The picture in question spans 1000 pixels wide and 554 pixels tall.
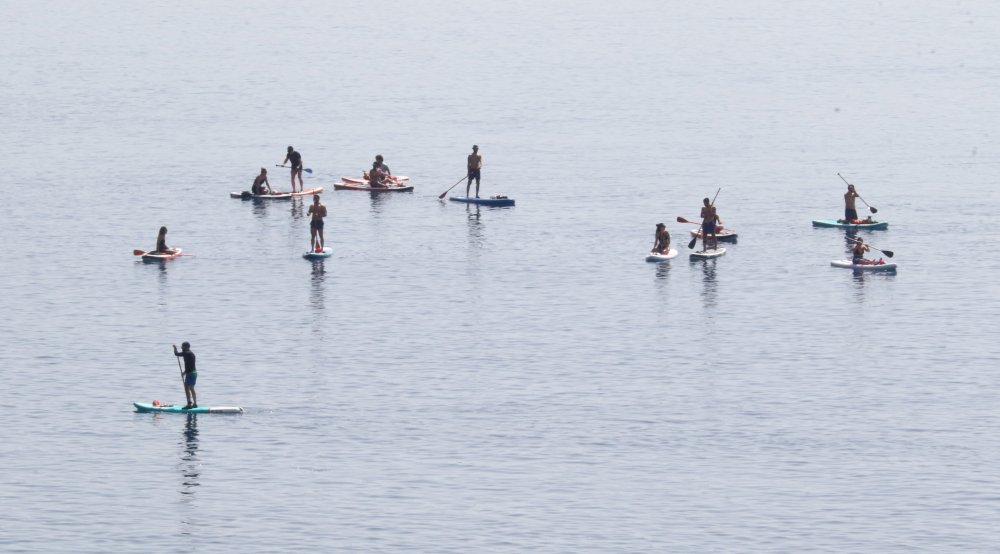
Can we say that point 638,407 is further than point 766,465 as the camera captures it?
Yes

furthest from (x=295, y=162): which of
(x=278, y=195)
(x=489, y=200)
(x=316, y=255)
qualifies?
(x=316, y=255)

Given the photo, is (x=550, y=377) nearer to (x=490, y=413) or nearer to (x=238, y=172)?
(x=490, y=413)

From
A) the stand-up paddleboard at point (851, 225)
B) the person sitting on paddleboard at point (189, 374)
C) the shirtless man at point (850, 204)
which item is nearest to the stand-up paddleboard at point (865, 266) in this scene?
the shirtless man at point (850, 204)

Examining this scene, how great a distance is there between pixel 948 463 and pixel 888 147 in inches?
3106

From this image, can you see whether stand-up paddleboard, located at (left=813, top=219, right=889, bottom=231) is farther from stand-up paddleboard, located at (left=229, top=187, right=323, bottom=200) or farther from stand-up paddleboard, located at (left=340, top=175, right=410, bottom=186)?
stand-up paddleboard, located at (left=229, top=187, right=323, bottom=200)

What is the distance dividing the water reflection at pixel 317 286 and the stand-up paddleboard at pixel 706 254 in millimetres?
15329

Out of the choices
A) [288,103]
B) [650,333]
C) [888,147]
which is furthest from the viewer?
[288,103]

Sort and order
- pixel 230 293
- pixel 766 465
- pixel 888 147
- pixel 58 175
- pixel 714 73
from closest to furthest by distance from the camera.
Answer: pixel 766 465
pixel 230 293
pixel 58 175
pixel 888 147
pixel 714 73

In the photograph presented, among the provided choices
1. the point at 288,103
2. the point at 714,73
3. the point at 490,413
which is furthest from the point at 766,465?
the point at 714,73

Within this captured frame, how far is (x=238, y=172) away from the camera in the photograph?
116 metres

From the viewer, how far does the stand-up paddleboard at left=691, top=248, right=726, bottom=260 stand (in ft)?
273

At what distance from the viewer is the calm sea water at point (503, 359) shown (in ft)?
173

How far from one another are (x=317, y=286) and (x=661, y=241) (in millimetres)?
14460

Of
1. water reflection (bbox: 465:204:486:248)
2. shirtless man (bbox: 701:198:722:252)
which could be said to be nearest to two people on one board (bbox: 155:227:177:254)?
water reflection (bbox: 465:204:486:248)
